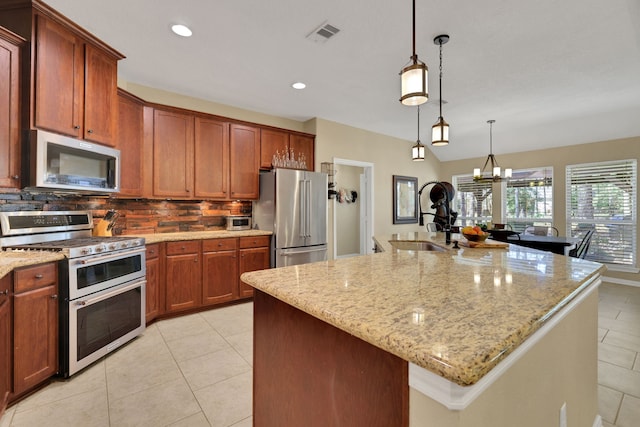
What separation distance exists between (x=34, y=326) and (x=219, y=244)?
174 centimetres

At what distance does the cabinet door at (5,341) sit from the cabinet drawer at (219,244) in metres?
1.70

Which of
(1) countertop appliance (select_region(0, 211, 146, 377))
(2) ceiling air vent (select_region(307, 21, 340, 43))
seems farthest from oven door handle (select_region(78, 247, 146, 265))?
(2) ceiling air vent (select_region(307, 21, 340, 43))

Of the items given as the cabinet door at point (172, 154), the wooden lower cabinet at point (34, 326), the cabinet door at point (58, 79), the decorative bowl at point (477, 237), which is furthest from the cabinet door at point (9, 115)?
the decorative bowl at point (477, 237)

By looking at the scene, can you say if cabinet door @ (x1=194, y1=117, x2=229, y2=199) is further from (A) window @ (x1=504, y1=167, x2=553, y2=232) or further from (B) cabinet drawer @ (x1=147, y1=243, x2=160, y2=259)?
(A) window @ (x1=504, y1=167, x2=553, y2=232)

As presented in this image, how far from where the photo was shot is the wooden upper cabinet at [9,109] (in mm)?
1917

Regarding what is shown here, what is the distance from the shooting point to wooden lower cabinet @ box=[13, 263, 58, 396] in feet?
5.81

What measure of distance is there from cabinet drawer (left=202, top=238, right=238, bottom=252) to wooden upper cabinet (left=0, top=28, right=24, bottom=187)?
5.38 feet

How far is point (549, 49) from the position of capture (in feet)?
8.61

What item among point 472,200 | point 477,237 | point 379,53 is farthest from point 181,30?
point 472,200

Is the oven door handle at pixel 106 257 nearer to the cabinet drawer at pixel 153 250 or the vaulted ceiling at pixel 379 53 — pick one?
the cabinet drawer at pixel 153 250

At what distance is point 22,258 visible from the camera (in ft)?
6.04

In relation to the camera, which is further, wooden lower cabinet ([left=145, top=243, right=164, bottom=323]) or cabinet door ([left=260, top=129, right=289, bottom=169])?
cabinet door ([left=260, top=129, right=289, bottom=169])

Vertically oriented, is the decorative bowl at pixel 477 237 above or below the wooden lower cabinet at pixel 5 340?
above

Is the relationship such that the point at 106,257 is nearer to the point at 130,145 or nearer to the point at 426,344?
the point at 130,145
